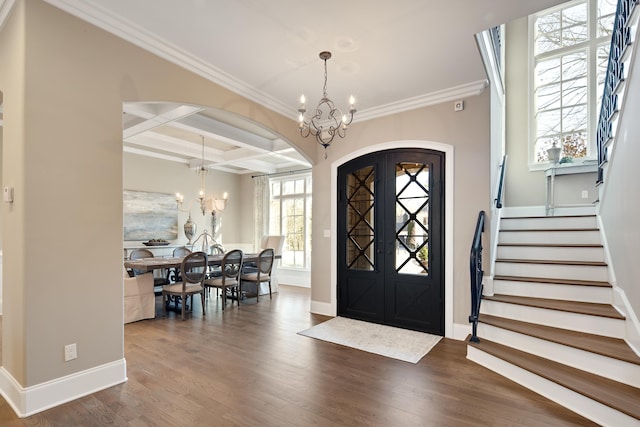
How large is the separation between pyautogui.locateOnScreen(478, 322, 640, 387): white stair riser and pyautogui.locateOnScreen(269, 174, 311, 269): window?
17.0ft

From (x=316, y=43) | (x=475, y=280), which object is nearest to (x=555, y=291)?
(x=475, y=280)

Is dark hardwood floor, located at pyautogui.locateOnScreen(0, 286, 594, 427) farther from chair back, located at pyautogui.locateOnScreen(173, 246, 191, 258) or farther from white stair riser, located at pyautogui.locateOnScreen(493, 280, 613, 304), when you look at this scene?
chair back, located at pyautogui.locateOnScreen(173, 246, 191, 258)

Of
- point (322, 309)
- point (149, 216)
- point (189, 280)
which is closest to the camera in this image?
point (189, 280)

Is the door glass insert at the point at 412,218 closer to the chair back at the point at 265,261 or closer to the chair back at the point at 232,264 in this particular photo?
the chair back at the point at 265,261

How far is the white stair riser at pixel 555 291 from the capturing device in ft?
10.4

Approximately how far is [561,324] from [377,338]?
185 cm

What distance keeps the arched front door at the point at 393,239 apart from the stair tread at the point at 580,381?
116cm

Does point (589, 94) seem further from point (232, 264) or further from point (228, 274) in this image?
point (228, 274)

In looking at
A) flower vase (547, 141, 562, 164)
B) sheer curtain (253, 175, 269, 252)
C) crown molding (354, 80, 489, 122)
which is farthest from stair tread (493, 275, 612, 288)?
sheer curtain (253, 175, 269, 252)

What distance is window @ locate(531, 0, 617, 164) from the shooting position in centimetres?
542

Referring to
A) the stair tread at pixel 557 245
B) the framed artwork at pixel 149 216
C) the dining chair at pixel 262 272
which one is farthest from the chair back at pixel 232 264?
the stair tread at pixel 557 245

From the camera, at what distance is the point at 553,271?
3650 mm

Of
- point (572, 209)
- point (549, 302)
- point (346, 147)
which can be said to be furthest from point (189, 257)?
point (572, 209)

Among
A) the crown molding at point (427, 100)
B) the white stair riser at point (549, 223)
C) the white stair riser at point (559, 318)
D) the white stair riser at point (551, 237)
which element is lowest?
the white stair riser at point (559, 318)
